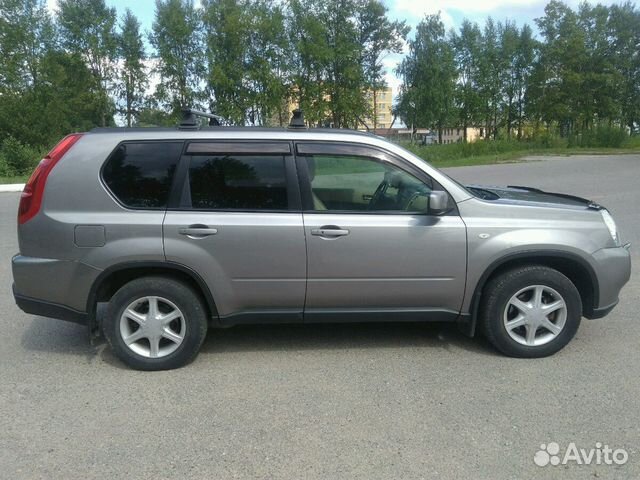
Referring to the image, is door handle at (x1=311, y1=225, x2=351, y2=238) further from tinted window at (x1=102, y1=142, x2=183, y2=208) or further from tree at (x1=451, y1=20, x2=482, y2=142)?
tree at (x1=451, y1=20, x2=482, y2=142)

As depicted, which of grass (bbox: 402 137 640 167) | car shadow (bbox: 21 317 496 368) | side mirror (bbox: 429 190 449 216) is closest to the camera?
side mirror (bbox: 429 190 449 216)

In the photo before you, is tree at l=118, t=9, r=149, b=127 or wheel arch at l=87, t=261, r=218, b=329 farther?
A: tree at l=118, t=9, r=149, b=127

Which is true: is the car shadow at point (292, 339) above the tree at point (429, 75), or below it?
below

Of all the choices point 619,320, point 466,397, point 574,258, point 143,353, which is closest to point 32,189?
point 143,353

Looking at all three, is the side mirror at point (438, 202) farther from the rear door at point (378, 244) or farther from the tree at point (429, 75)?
the tree at point (429, 75)

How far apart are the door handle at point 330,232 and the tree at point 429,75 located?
58.1 meters

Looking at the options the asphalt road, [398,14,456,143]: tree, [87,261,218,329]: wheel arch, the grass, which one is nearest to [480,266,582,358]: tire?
the asphalt road

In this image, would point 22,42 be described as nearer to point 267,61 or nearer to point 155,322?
point 267,61

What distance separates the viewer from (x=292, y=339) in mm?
4473

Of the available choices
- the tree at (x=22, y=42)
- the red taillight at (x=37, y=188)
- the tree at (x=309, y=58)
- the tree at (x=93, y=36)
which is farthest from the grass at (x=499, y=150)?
the tree at (x=22, y=42)

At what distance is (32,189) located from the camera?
3771mm

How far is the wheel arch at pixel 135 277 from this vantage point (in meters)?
3.73

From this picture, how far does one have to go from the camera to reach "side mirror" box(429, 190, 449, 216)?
12.2 feet

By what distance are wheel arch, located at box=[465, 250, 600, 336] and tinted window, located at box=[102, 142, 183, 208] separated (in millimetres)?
2433
